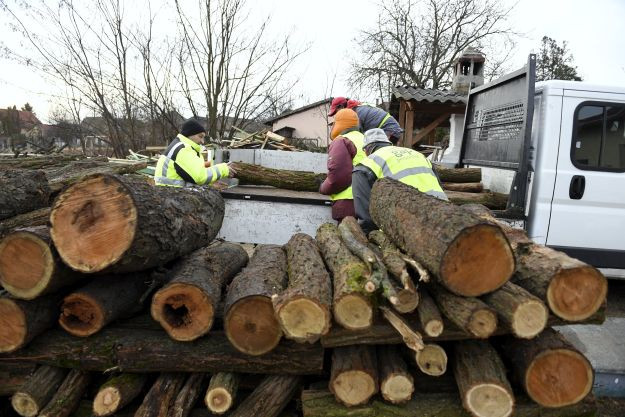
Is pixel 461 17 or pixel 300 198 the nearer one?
A: pixel 300 198

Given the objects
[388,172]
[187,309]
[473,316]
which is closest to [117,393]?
[187,309]

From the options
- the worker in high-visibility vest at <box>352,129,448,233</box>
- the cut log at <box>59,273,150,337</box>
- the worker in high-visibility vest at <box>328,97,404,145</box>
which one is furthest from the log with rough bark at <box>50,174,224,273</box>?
the worker in high-visibility vest at <box>328,97,404,145</box>

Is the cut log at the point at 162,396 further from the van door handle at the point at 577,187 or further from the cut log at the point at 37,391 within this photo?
the van door handle at the point at 577,187

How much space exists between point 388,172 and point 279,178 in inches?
126

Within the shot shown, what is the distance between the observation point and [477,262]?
6.47 ft

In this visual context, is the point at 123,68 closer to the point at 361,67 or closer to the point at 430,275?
the point at 430,275

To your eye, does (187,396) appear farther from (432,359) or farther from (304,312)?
(432,359)

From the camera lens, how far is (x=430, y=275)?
217 centimetres

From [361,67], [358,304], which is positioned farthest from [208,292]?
[361,67]

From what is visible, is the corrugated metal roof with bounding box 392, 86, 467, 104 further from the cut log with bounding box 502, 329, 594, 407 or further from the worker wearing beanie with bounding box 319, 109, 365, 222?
the cut log with bounding box 502, 329, 594, 407

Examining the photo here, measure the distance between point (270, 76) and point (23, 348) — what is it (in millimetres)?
12266

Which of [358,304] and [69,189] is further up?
[69,189]

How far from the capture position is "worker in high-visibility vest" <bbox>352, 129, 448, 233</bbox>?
3398 millimetres

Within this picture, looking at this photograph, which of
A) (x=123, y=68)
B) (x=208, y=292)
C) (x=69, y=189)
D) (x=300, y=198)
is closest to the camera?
(x=69, y=189)
